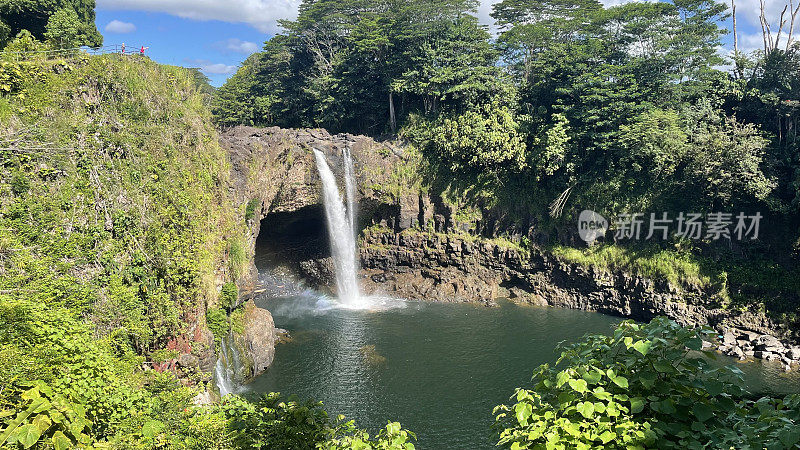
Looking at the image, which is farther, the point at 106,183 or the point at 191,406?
the point at 106,183

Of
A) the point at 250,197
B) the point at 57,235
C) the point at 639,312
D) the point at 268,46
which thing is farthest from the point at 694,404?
the point at 268,46

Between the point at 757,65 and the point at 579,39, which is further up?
the point at 579,39

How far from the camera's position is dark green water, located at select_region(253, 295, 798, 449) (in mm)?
14523

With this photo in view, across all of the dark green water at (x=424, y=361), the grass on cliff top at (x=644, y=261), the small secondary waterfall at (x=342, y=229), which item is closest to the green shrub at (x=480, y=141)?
the small secondary waterfall at (x=342, y=229)

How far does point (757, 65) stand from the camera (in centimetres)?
2367

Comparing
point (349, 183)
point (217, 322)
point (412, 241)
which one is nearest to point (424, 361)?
point (217, 322)

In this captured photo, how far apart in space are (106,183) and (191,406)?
6122mm

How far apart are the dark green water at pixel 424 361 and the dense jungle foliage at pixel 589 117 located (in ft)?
17.5

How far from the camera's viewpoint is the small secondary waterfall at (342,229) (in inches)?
984

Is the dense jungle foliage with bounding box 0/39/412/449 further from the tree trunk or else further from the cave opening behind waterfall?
the tree trunk

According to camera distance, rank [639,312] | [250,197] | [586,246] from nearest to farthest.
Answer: [250,197], [639,312], [586,246]

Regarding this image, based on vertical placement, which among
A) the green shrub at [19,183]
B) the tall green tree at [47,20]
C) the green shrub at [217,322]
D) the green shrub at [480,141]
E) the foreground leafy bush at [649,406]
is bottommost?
the green shrub at [217,322]

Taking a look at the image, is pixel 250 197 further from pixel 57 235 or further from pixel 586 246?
pixel 586 246

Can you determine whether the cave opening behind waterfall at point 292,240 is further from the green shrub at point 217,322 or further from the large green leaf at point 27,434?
the large green leaf at point 27,434
